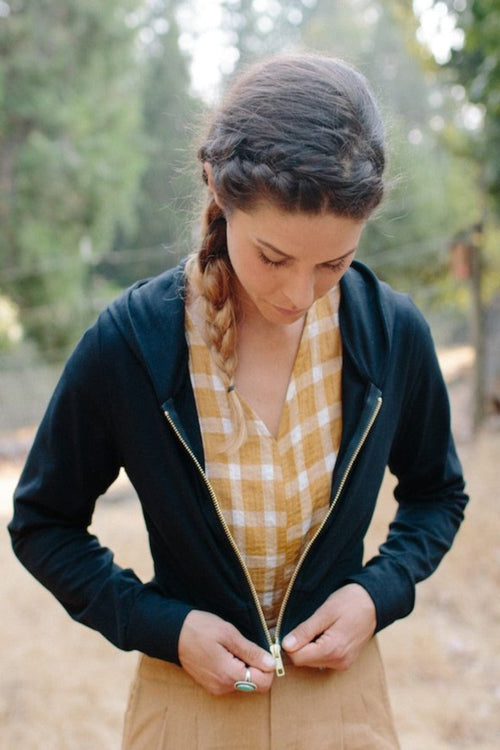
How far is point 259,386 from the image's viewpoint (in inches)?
52.6

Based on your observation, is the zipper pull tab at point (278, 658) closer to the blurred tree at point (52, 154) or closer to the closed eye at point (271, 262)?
the closed eye at point (271, 262)

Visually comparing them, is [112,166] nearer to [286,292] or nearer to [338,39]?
[286,292]

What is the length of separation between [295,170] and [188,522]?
1.71 feet

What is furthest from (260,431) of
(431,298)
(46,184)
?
(46,184)

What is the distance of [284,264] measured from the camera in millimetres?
1163

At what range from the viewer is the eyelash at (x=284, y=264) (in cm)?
116

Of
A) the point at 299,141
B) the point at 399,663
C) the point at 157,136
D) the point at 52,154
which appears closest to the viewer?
the point at 299,141

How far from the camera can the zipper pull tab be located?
1253mm

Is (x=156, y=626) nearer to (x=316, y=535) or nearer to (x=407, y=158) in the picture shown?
(x=316, y=535)

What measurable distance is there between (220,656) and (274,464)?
11.4 inches

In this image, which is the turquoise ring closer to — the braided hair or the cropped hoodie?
the cropped hoodie

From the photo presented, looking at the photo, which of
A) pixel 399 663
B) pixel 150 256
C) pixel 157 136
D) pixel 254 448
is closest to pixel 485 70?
pixel 399 663

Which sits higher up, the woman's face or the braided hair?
the braided hair

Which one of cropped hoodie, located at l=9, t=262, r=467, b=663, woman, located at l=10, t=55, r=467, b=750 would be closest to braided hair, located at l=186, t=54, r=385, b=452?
woman, located at l=10, t=55, r=467, b=750
